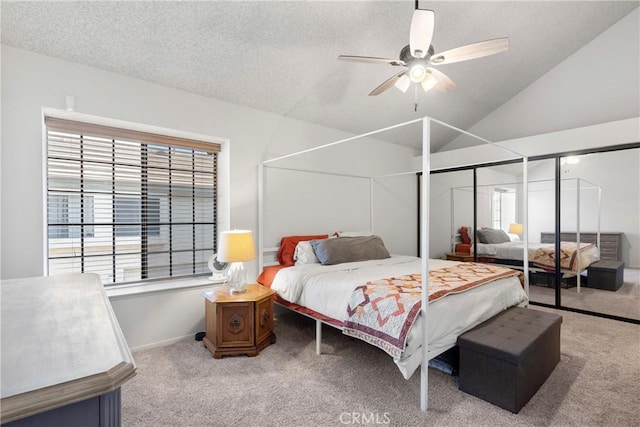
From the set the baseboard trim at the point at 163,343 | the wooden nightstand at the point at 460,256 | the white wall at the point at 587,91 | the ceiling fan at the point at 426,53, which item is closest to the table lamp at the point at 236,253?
the baseboard trim at the point at 163,343

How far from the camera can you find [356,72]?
3451 millimetres

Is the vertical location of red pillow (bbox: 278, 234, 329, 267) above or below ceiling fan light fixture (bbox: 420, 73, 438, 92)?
below

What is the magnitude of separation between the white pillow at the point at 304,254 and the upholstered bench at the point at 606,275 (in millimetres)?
3326

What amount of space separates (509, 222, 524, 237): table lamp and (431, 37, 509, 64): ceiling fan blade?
114 inches

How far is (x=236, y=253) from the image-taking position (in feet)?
8.79

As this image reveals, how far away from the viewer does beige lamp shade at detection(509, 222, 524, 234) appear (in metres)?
4.22

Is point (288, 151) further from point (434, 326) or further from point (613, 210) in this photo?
point (613, 210)

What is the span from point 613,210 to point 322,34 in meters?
3.80

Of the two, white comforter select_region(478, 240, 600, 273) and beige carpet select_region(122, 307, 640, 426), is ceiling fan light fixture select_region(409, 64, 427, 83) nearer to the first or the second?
beige carpet select_region(122, 307, 640, 426)

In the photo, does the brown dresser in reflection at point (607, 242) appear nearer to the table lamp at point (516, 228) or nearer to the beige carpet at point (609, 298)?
the beige carpet at point (609, 298)

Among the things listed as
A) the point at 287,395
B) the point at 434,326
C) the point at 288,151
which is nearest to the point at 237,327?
the point at 287,395

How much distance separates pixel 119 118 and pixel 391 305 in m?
2.74

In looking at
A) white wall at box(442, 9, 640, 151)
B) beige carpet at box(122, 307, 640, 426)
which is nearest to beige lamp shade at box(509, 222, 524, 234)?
white wall at box(442, 9, 640, 151)

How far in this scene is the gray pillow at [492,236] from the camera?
4383 mm
